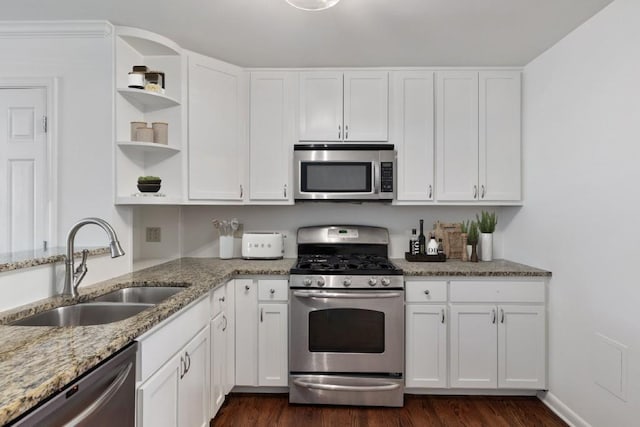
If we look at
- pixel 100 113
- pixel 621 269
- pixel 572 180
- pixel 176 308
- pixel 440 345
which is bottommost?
pixel 440 345

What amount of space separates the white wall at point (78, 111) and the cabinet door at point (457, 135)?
232 cm

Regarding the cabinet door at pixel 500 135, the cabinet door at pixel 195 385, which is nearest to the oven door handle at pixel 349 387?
the cabinet door at pixel 195 385

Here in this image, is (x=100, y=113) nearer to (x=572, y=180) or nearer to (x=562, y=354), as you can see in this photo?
(x=572, y=180)

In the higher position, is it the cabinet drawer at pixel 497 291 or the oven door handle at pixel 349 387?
the cabinet drawer at pixel 497 291

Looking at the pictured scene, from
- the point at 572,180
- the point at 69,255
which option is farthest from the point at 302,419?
the point at 572,180

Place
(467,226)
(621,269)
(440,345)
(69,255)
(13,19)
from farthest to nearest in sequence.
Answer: (467,226) < (440,345) < (13,19) < (621,269) < (69,255)

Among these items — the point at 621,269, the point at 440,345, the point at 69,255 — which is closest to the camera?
the point at 69,255

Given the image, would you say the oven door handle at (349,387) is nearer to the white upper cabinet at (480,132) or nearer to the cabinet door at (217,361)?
the cabinet door at (217,361)

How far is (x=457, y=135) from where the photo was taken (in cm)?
270

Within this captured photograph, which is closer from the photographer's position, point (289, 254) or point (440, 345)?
point (440, 345)

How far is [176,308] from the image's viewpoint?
151 centimetres

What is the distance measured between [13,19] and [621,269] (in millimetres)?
3679

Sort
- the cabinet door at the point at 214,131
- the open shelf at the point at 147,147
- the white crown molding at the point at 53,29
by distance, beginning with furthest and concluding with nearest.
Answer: the cabinet door at the point at 214,131 < the open shelf at the point at 147,147 < the white crown molding at the point at 53,29

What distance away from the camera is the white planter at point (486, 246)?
110 inches
